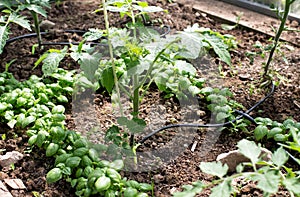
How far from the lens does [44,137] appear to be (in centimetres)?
221

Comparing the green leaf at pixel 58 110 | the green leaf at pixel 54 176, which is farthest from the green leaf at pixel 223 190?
the green leaf at pixel 58 110

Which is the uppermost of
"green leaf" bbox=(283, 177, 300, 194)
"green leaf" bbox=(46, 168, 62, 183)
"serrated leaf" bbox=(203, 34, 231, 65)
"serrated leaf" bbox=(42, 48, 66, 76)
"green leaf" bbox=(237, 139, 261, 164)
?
"serrated leaf" bbox=(203, 34, 231, 65)

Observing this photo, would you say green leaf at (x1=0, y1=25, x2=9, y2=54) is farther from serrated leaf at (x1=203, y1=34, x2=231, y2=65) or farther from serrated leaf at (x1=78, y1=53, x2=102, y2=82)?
serrated leaf at (x1=203, y1=34, x2=231, y2=65)

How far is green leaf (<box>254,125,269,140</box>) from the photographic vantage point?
2.32 m

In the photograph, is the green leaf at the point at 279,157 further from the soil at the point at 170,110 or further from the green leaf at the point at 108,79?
the green leaf at the point at 108,79

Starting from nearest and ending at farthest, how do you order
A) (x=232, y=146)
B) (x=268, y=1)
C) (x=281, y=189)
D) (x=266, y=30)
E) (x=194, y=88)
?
(x=281, y=189) < (x=232, y=146) < (x=194, y=88) < (x=266, y=30) < (x=268, y=1)

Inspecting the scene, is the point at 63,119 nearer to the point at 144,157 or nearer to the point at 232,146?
the point at 144,157

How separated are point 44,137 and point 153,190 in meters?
0.59

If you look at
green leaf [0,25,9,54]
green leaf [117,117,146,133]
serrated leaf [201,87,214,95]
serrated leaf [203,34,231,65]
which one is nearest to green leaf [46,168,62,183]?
green leaf [117,117,146,133]

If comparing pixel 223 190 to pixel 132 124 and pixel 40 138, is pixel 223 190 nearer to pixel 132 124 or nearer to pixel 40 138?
pixel 132 124

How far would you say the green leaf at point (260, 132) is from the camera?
232cm

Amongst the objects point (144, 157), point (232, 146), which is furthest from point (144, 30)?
point (232, 146)

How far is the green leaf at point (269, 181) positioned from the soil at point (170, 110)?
0.91m

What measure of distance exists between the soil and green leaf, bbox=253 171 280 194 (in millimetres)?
909
